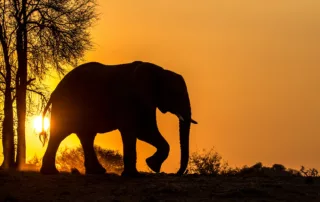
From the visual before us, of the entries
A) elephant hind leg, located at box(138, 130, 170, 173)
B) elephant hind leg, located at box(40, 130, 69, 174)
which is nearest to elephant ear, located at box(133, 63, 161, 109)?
elephant hind leg, located at box(138, 130, 170, 173)

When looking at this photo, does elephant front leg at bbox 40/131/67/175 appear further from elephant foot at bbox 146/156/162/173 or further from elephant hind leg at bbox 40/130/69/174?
→ elephant foot at bbox 146/156/162/173

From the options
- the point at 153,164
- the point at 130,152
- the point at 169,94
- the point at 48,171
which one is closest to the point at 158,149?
the point at 153,164

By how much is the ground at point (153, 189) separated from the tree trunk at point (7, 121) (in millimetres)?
9549

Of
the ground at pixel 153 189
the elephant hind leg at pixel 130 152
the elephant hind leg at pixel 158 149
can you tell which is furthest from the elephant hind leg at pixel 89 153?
the ground at pixel 153 189

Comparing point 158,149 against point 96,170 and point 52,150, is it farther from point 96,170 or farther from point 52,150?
point 52,150

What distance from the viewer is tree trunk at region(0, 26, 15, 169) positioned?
2777 centimetres

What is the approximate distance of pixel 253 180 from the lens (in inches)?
718

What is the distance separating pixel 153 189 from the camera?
622 inches

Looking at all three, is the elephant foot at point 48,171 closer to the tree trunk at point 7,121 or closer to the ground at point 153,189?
the ground at point 153,189

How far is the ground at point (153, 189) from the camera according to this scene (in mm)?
15289

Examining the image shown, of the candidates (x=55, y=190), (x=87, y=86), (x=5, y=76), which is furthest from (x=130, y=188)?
(x=5, y=76)

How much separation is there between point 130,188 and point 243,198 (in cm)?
259

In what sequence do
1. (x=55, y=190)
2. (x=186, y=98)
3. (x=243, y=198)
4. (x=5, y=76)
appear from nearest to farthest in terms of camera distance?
(x=243, y=198) → (x=55, y=190) → (x=186, y=98) → (x=5, y=76)

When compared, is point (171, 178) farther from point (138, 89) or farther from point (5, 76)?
point (5, 76)
